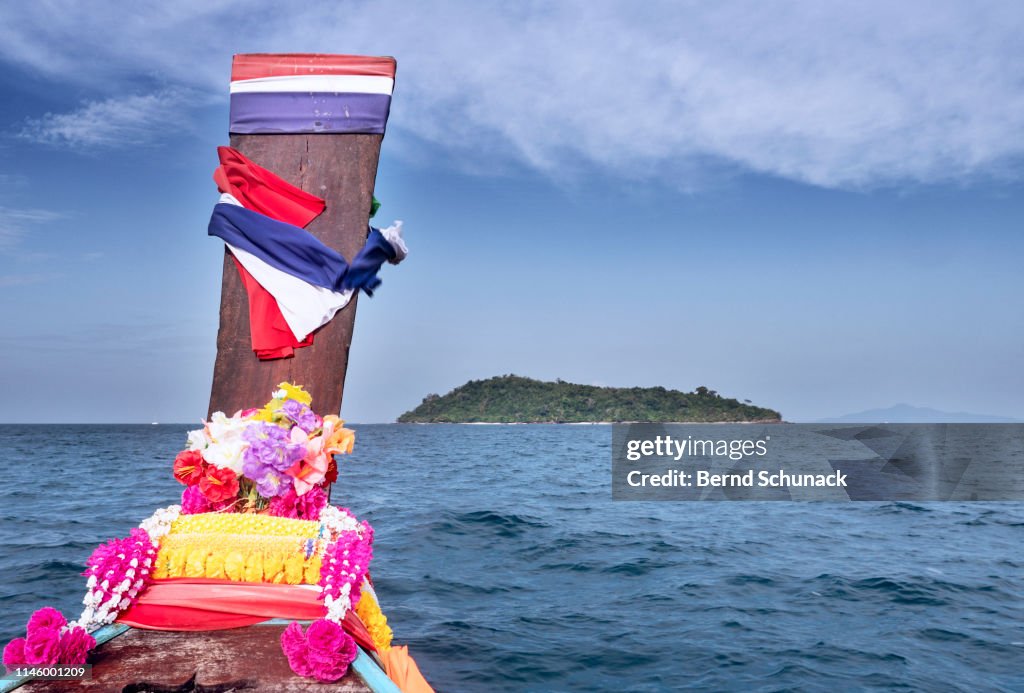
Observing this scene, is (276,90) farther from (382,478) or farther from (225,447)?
(382,478)

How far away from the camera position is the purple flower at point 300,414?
4.27 meters

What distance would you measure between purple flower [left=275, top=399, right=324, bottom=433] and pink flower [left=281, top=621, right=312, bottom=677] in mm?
1304

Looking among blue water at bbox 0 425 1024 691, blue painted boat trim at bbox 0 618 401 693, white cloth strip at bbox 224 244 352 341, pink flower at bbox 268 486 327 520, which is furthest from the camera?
blue water at bbox 0 425 1024 691

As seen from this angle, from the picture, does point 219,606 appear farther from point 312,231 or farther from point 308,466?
point 312,231

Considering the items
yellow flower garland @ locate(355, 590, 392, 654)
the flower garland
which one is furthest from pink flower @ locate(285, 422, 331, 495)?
yellow flower garland @ locate(355, 590, 392, 654)

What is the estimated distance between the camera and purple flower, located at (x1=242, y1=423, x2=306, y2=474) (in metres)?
4.10

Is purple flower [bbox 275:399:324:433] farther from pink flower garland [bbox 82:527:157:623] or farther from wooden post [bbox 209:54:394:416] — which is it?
pink flower garland [bbox 82:527:157:623]

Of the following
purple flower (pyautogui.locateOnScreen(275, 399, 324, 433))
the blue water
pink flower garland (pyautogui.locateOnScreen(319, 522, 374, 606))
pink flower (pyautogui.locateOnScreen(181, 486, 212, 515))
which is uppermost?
purple flower (pyautogui.locateOnScreen(275, 399, 324, 433))

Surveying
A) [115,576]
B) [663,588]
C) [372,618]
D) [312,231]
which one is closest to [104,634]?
[115,576]

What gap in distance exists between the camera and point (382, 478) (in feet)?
87.6

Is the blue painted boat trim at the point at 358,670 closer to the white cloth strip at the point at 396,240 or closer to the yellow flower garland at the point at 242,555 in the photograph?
the yellow flower garland at the point at 242,555

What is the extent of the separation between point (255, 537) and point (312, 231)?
79.0 inches

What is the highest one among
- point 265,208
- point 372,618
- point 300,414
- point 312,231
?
point 265,208

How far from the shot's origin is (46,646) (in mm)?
3014
